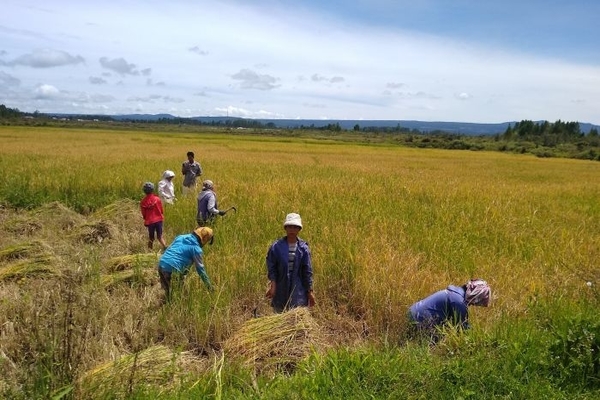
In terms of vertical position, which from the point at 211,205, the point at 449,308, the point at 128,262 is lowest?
the point at 128,262

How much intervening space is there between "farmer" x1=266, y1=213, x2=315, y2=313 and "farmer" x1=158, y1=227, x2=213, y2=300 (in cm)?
85

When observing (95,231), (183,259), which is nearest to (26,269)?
(183,259)

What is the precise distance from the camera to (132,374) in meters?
2.87

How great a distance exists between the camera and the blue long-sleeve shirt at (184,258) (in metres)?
4.80

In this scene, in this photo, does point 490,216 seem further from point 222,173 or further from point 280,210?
point 222,173

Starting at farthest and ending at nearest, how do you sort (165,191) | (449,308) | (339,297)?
1. (165,191)
2. (339,297)
3. (449,308)

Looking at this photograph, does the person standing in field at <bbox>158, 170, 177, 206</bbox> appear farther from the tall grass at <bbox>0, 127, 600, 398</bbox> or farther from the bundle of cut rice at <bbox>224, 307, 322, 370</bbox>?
the bundle of cut rice at <bbox>224, 307, 322, 370</bbox>

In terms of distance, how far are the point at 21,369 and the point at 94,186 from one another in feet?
31.7

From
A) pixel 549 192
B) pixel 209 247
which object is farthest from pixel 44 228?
pixel 549 192

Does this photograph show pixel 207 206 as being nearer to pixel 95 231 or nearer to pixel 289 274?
pixel 95 231

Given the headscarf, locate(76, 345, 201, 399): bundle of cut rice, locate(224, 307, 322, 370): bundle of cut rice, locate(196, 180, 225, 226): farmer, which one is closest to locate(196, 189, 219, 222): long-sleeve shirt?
locate(196, 180, 225, 226): farmer

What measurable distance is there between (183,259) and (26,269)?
221 cm

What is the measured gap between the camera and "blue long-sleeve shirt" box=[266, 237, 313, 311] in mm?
4488

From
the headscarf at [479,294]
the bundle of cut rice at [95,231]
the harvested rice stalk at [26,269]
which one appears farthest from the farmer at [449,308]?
the bundle of cut rice at [95,231]
